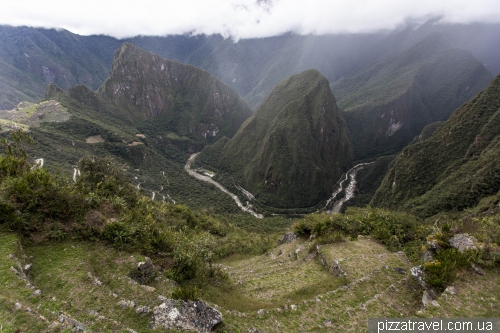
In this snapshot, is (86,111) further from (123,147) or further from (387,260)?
(387,260)

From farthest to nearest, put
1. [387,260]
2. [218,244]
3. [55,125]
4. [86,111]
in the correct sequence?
1. [86,111]
2. [55,125]
3. [218,244]
4. [387,260]

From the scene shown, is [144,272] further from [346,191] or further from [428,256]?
[346,191]

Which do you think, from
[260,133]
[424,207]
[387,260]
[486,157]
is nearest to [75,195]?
[387,260]

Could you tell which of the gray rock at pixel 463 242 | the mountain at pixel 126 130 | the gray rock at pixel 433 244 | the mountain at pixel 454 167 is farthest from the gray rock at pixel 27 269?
the mountain at pixel 454 167

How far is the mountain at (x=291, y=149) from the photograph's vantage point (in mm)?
123562

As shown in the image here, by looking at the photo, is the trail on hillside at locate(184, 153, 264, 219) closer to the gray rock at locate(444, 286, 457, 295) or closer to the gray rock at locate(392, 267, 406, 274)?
the gray rock at locate(392, 267, 406, 274)

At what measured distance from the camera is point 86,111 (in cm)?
14362

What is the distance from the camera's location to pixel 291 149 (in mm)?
131875

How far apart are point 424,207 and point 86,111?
170 m

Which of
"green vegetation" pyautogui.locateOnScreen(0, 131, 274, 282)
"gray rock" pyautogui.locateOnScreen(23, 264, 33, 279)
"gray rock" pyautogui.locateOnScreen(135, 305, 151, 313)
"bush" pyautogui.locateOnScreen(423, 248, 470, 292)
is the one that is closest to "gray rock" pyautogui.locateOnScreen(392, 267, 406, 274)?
"bush" pyautogui.locateOnScreen(423, 248, 470, 292)

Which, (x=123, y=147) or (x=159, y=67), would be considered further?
(x=159, y=67)

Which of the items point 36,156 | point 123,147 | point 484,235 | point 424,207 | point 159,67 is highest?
point 159,67

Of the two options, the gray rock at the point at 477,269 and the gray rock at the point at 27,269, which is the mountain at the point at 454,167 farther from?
the gray rock at the point at 27,269

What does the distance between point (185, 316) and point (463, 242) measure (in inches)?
737
